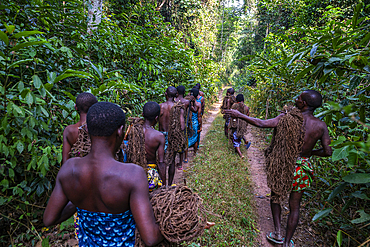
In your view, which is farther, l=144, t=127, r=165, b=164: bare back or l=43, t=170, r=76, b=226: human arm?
l=144, t=127, r=165, b=164: bare back

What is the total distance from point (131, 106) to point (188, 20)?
32.7 ft

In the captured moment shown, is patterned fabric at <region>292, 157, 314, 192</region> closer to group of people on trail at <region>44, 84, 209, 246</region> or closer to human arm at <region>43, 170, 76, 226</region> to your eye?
group of people on trail at <region>44, 84, 209, 246</region>

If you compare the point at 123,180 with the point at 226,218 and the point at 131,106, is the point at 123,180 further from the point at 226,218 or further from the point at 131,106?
the point at 131,106

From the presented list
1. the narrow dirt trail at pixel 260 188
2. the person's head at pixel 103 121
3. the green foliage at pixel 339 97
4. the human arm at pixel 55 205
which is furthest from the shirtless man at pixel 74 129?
the narrow dirt trail at pixel 260 188

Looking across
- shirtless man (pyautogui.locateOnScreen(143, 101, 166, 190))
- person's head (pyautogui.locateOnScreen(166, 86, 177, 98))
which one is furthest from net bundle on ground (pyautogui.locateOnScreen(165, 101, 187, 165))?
shirtless man (pyautogui.locateOnScreen(143, 101, 166, 190))

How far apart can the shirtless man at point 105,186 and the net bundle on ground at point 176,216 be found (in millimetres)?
70

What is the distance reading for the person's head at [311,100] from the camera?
2.72m

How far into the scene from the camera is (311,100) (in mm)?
2738

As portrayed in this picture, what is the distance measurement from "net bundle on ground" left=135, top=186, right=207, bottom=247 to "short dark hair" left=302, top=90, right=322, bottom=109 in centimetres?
235

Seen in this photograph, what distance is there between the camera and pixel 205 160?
5.96 meters

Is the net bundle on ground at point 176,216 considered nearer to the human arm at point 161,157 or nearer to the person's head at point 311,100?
the human arm at point 161,157

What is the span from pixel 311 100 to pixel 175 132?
2.84 meters

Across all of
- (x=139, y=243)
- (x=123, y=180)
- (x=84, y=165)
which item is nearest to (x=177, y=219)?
(x=139, y=243)

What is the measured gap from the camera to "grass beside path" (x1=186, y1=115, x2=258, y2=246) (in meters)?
3.03
